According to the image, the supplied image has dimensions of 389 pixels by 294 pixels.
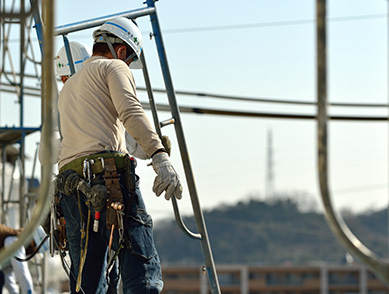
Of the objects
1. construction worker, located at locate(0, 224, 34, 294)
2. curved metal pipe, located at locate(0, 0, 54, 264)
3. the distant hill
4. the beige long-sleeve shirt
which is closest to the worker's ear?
the beige long-sleeve shirt

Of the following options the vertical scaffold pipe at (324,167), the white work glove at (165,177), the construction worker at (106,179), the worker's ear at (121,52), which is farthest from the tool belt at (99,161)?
the vertical scaffold pipe at (324,167)

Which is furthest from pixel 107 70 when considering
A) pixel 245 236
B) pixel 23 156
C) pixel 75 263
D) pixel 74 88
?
pixel 245 236

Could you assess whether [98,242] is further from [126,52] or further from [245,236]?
[245,236]

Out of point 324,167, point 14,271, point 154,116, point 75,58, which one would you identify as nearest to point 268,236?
point 14,271

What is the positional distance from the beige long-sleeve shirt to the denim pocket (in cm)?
34

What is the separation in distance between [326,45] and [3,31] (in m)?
7.66

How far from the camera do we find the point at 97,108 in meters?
4.04

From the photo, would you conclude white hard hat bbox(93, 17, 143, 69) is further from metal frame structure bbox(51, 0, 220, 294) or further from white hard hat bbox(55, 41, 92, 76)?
white hard hat bbox(55, 41, 92, 76)

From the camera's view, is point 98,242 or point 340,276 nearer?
point 98,242

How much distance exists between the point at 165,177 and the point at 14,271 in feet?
15.3

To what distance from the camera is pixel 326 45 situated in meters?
2.05

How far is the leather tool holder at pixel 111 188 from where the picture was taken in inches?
152

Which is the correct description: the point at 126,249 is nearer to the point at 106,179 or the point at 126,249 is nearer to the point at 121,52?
the point at 106,179

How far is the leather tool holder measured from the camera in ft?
12.7
